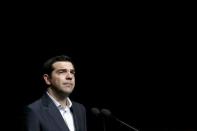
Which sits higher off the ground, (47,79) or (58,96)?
(47,79)

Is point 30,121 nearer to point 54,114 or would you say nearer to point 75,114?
point 54,114

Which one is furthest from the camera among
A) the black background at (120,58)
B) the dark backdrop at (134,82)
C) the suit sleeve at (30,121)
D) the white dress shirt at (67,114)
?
the dark backdrop at (134,82)

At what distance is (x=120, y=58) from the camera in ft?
16.3

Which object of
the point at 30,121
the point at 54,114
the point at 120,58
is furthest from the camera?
the point at 120,58

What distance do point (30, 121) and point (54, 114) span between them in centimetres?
21

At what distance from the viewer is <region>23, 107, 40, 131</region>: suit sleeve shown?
9.20 feet

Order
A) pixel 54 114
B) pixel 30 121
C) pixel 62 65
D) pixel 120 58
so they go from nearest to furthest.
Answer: pixel 30 121, pixel 54 114, pixel 62 65, pixel 120 58

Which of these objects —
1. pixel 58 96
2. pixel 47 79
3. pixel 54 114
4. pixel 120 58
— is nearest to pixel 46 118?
pixel 54 114

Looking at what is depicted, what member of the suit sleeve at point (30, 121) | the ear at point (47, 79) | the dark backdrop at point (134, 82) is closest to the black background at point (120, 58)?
the dark backdrop at point (134, 82)

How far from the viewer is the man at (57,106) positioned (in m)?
2.88

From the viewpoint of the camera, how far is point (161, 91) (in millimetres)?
4918

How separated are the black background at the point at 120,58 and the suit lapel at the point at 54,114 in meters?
1.65

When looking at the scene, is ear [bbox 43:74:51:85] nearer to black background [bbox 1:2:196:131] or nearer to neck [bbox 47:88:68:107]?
neck [bbox 47:88:68:107]

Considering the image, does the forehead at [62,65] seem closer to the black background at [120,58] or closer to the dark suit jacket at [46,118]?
the dark suit jacket at [46,118]
